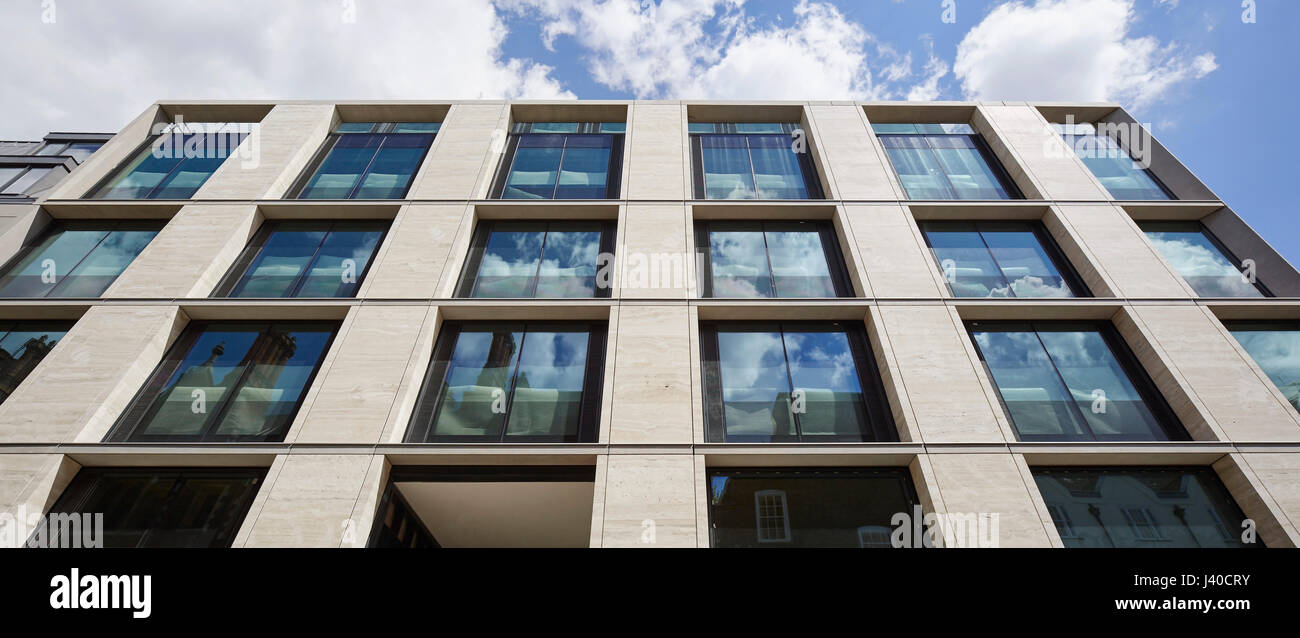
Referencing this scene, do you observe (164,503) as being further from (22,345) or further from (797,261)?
(797,261)

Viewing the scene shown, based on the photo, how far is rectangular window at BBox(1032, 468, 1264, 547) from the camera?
9.27m

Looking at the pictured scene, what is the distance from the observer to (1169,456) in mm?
9914

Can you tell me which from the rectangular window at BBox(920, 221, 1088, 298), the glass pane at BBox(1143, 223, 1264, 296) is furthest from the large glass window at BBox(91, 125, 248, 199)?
the glass pane at BBox(1143, 223, 1264, 296)

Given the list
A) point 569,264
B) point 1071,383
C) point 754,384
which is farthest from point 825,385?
point 569,264

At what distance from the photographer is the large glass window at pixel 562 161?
1547 cm

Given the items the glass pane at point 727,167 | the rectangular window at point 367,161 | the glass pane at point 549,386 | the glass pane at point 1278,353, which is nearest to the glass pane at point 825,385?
the glass pane at point 549,386

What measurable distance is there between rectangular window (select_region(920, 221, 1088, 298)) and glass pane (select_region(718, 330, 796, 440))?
13.6 ft

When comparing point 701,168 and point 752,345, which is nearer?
point 752,345

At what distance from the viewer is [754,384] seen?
1134cm

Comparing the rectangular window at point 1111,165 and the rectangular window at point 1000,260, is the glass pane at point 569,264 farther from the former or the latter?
the rectangular window at point 1111,165
